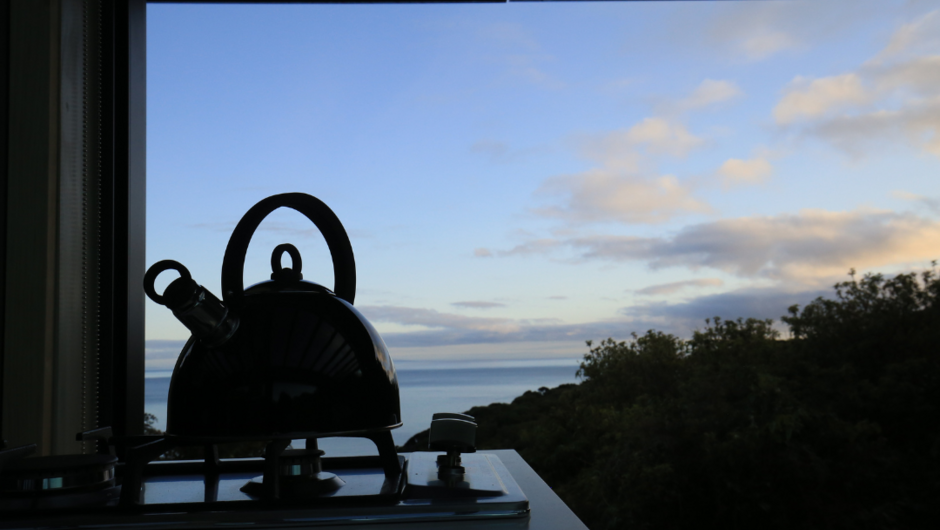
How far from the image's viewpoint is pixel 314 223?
734 millimetres

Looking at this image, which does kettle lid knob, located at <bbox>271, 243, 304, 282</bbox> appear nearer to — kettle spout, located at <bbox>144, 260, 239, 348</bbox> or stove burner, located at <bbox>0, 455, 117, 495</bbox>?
kettle spout, located at <bbox>144, 260, 239, 348</bbox>

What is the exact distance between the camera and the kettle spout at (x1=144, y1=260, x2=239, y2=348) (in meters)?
0.56

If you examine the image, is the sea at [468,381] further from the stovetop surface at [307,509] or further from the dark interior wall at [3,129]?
the stovetop surface at [307,509]

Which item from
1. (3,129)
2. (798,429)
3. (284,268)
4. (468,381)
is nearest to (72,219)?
(3,129)

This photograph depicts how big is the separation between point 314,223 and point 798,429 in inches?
86.3

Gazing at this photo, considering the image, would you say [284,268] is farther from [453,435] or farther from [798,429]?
[798,429]

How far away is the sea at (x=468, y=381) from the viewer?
2369 millimetres

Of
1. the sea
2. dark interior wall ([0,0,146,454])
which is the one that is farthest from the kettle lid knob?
the sea

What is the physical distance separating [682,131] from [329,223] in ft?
8.56

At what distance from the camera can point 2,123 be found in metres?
0.98

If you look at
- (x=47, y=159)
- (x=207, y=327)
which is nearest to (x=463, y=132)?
(x=47, y=159)

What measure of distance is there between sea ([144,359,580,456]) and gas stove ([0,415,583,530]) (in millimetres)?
1422

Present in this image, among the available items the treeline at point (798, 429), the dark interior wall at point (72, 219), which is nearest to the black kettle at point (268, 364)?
the dark interior wall at point (72, 219)

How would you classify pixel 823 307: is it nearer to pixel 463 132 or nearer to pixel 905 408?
pixel 905 408
